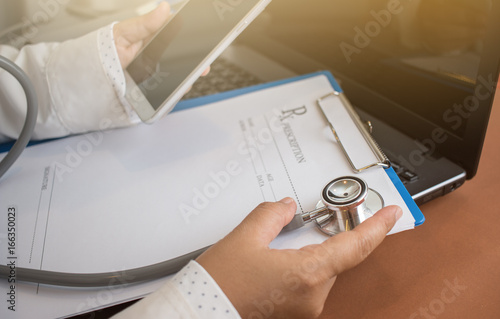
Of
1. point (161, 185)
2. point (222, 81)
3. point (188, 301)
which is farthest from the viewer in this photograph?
point (222, 81)

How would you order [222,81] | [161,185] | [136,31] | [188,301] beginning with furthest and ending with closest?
[222,81]
[136,31]
[161,185]
[188,301]

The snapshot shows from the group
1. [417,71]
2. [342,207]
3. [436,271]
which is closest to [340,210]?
[342,207]

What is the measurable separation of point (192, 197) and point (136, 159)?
12 centimetres

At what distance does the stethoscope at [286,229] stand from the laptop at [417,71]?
4.6 inches

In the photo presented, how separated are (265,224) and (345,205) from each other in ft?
0.24

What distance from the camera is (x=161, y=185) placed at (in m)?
0.49

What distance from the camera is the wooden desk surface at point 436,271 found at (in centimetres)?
38

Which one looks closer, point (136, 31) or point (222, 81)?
point (136, 31)

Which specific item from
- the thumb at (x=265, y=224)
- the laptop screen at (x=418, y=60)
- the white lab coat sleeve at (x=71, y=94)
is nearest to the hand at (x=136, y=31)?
the white lab coat sleeve at (x=71, y=94)

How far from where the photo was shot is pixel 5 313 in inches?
15.1

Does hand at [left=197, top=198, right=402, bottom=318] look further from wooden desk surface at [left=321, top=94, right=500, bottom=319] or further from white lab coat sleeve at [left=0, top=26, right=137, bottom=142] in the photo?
white lab coat sleeve at [left=0, top=26, right=137, bottom=142]

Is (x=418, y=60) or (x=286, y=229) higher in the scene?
(x=418, y=60)

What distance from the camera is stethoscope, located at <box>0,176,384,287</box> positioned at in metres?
0.38

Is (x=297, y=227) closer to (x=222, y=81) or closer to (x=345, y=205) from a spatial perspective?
(x=345, y=205)
